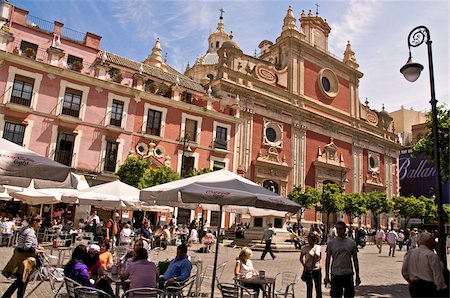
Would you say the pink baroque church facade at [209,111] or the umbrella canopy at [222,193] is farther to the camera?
the pink baroque church facade at [209,111]

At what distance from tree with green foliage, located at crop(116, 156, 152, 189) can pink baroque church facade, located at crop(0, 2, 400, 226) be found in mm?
Result: 1647

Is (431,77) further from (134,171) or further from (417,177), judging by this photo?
(417,177)

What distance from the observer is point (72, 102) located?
20.7 m

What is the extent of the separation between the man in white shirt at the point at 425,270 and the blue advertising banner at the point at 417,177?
1700 inches

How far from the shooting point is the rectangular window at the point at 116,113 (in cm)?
2188

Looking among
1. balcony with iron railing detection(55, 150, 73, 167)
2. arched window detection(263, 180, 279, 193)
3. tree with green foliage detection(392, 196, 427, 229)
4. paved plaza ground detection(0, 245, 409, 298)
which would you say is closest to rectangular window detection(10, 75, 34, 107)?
balcony with iron railing detection(55, 150, 73, 167)

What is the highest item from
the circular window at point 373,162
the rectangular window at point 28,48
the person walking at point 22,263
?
the rectangular window at point 28,48

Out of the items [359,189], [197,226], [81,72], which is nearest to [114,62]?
[81,72]

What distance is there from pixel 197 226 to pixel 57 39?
13598 mm

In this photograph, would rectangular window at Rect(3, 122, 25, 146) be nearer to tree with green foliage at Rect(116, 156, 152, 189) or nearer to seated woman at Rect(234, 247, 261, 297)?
tree with green foliage at Rect(116, 156, 152, 189)

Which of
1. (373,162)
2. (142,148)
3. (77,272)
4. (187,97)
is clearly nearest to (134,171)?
(142,148)

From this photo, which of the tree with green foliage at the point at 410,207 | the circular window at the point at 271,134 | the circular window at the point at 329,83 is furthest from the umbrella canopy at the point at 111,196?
the tree with green foliage at the point at 410,207

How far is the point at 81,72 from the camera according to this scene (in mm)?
21219

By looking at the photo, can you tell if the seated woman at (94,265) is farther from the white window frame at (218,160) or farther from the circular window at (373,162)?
the circular window at (373,162)
